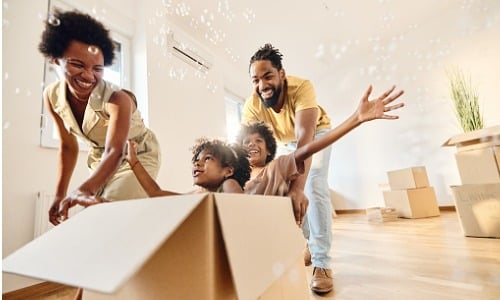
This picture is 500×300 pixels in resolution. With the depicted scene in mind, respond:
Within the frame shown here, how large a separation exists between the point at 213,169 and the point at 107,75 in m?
0.25

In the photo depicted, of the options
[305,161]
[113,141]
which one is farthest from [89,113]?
[305,161]

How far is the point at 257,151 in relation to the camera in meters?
0.54

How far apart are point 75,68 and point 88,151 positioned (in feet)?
0.62

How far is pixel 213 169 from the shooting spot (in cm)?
46

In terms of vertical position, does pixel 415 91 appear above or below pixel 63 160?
above

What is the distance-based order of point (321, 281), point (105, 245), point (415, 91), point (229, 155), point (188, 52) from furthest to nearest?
1. point (415, 91)
2. point (321, 281)
3. point (188, 52)
4. point (229, 155)
5. point (105, 245)

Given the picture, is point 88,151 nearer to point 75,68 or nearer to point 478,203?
point 75,68

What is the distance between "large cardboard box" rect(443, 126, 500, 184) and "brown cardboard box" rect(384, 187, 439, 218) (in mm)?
755

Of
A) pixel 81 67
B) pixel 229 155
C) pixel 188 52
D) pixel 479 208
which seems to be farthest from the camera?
pixel 479 208

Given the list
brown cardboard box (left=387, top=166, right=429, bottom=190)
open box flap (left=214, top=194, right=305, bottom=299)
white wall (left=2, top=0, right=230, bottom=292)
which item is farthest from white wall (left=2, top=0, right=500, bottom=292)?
brown cardboard box (left=387, top=166, right=429, bottom=190)

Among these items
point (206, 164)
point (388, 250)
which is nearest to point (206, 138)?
point (206, 164)

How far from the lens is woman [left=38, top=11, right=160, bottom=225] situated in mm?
366

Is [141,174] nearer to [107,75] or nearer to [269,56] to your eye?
[107,75]

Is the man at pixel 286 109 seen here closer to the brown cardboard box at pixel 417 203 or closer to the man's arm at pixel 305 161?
the man's arm at pixel 305 161
